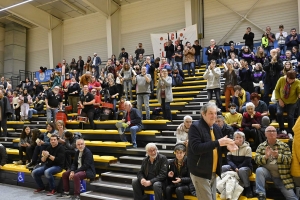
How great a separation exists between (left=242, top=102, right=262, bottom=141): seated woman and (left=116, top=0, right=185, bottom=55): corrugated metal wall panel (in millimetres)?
9833

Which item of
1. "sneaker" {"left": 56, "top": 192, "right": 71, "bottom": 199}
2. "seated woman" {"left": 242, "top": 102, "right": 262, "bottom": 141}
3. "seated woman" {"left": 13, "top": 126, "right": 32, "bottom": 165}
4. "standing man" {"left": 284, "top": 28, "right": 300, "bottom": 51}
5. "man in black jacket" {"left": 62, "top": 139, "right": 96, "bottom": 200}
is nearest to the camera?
"seated woman" {"left": 242, "top": 102, "right": 262, "bottom": 141}

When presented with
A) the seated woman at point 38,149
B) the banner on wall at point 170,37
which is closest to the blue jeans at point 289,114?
the seated woman at point 38,149

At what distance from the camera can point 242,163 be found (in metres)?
4.43

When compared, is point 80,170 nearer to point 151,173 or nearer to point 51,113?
point 151,173

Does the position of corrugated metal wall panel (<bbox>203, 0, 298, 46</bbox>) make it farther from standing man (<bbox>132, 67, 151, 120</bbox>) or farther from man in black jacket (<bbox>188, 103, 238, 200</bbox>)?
man in black jacket (<bbox>188, 103, 238, 200</bbox>)

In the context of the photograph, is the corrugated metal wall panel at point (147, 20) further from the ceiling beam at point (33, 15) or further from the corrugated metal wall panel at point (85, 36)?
the ceiling beam at point (33, 15)

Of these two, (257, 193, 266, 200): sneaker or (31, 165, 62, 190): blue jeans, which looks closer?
(257, 193, 266, 200): sneaker

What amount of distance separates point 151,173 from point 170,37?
34.2ft

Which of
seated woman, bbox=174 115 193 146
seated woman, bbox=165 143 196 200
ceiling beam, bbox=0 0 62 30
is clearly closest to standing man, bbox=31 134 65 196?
seated woman, bbox=174 115 193 146

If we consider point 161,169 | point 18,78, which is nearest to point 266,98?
point 161,169

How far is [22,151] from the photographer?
7434 mm

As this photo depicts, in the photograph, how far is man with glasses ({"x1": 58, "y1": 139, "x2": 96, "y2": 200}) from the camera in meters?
5.44

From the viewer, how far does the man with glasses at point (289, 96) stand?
5.18m

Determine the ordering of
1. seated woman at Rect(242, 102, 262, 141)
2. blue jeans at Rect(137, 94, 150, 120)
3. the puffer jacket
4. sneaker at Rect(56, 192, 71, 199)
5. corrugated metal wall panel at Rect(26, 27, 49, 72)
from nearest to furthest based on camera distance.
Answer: the puffer jacket, seated woman at Rect(242, 102, 262, 141), sneaker at Rect(56, 192, 71, 199), blue jeans at Rect(137, 94, 150, 120), corrugated metal wall panel at Rect(26, 27, 49, 72)
